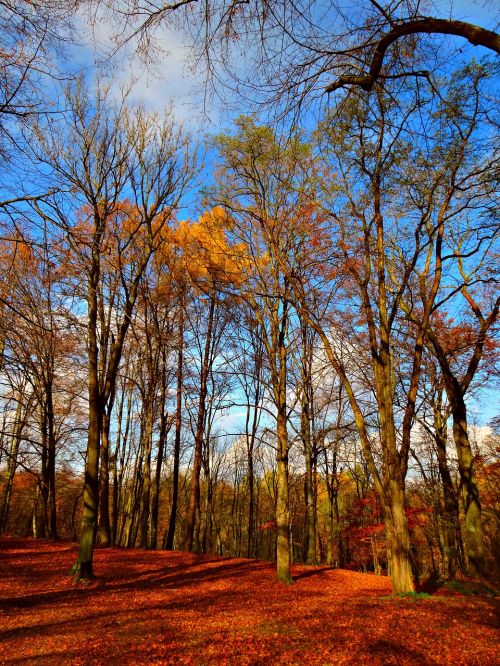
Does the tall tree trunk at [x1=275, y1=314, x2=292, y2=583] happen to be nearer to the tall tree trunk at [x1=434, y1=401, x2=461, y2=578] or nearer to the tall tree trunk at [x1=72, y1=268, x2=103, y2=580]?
the tall tree trunk at [x1=72, y1=268, x2=103, y2=580]

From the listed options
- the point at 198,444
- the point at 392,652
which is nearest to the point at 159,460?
the point at 198,444

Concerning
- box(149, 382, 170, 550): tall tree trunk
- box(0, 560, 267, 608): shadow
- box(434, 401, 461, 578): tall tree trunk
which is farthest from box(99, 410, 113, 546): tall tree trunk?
box(434, 401, 461, 578): tall tree trunk

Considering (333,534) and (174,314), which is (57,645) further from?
(333,534)

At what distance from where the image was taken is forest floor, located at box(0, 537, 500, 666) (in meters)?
4.37

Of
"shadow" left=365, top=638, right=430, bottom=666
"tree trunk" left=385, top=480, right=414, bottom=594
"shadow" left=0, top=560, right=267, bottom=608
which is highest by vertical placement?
"tree trunk" left=385, top=480, right=414, bottom=594

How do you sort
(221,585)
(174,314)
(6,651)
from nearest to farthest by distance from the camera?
1. (6,651)
2. (221,585)
3. (174,314)

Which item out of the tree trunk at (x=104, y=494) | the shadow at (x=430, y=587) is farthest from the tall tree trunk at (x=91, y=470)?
the shadow at (x=430, y=587)

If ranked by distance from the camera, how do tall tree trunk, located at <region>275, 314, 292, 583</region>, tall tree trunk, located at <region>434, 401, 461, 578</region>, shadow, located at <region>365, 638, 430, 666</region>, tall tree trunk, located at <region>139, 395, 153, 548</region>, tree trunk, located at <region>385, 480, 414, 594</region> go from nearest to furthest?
shadow, located at <region>365, 638, 430, 666</region> → tree trunk, located at <region>385, 480, 414, 594</region> → tall tree trunk, located at <region>275, 314, 292, 583</region> → tall tree trunk, located at <region>434, 401, 461, 578</region> → tall tree trunk, located at <region>139, 395, 153, 548</region>

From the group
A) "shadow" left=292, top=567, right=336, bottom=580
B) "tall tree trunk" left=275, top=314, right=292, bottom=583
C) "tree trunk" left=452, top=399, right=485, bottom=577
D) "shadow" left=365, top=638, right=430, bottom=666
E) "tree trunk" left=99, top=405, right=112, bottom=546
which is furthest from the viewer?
"tree trunk" left=99, top=405, right=112, bottom=546

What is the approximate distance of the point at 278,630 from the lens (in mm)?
5379

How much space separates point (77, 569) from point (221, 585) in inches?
132

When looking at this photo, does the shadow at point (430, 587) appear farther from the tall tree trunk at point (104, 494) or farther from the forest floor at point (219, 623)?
the tall tree trunk at point (104, 494)

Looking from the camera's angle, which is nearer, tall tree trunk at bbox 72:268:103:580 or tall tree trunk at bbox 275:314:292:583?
tall tree trunk at bbox 72:268:103:580

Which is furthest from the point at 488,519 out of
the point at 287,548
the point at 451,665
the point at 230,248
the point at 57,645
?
the point at 57,645
